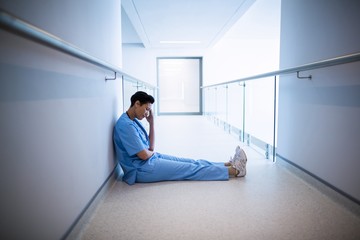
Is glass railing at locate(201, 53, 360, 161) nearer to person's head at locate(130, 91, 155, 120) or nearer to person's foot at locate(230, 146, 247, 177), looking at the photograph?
person's foot at locate(230, 146, 247, 177)

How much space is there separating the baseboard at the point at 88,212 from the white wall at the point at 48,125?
40 mm

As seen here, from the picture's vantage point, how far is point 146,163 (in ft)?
8.55

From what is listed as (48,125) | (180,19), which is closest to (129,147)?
(48,125)

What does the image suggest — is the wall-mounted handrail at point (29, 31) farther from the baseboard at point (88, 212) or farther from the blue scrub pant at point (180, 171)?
the blue scrub pant at point (180, 171)

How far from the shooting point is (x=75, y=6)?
1.74m

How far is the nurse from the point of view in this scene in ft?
8.30

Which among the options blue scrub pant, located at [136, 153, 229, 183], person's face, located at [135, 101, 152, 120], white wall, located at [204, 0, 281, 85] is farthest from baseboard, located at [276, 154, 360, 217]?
white wall, located at [204, 0, 281, 85]

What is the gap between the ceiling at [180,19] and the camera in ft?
16.8

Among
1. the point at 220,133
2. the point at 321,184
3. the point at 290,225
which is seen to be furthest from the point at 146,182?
the point at 220,133

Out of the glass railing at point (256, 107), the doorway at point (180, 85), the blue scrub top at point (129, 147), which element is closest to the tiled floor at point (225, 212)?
the blue scrub top at point (129, 147)

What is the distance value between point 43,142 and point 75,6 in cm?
92

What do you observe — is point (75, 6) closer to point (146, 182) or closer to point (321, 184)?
point (146, 182)

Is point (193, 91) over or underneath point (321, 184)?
over

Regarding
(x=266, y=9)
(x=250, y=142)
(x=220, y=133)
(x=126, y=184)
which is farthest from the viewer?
(x=266, y=9)
